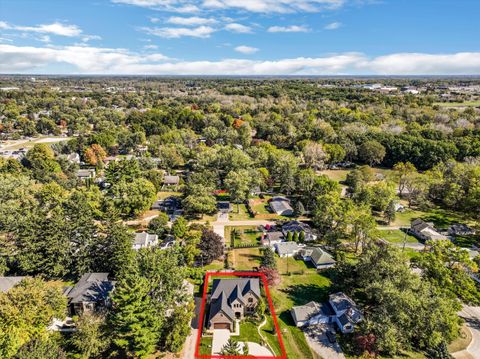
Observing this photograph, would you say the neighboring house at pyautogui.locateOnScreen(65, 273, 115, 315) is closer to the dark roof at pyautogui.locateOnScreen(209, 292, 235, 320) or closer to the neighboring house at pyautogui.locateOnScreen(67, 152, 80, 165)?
the dark roof at pyautogui.locateOnScreen(209, 292, 235, 320)

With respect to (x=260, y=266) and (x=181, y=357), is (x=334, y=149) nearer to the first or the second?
(x=260, y=266)

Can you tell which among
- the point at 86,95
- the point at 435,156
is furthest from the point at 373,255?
the point at 86,95

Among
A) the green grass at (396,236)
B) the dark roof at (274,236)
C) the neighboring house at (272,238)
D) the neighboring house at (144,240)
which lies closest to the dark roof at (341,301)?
the neighboring house at (272,238)

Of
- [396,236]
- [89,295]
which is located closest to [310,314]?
[89,295]

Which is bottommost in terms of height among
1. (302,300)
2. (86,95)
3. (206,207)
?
(302,300)

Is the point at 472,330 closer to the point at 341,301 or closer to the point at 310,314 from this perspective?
the point at 341,301

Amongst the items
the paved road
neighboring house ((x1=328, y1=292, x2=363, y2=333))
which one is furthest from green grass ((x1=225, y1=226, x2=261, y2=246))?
the paved road

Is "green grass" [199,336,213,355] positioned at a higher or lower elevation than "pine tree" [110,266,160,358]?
lower
